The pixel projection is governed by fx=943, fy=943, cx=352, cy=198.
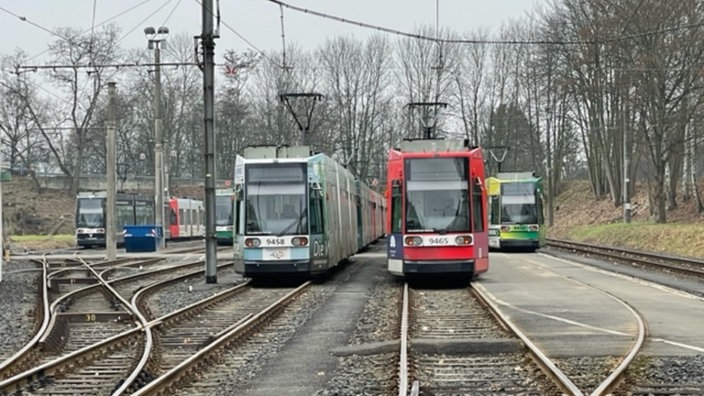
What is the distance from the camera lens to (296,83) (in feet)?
214

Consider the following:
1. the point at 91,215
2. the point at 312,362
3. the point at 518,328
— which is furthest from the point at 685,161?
the point at 312,362

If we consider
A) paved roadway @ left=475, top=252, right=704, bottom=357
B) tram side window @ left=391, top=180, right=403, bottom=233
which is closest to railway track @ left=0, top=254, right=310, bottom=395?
paved roadway @ left=475, top=252, right=704, bottom=357

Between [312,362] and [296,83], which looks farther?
[296,83]

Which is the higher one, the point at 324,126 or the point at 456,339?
the point at 324,126

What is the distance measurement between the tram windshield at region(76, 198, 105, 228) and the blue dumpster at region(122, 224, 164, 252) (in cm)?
606

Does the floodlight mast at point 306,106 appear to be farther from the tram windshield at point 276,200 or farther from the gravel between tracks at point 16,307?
the gravel between tracks at point 16,307

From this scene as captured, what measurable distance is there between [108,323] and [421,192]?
7940 millimetres

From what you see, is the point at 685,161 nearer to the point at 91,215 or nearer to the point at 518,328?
the point at 91,215

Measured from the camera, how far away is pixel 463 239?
2014 centimetres

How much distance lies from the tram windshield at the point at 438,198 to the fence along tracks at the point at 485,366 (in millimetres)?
6604

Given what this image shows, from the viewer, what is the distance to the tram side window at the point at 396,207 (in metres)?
20.3

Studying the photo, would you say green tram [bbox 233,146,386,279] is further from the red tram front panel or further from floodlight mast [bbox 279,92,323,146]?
floodlight mast [bbox 279,92,323,146]

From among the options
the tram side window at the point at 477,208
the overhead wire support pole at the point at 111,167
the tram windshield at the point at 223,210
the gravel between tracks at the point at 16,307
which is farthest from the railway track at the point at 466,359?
the tram windshield at the point at 223,210

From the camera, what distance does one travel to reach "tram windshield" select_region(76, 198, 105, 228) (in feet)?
160
